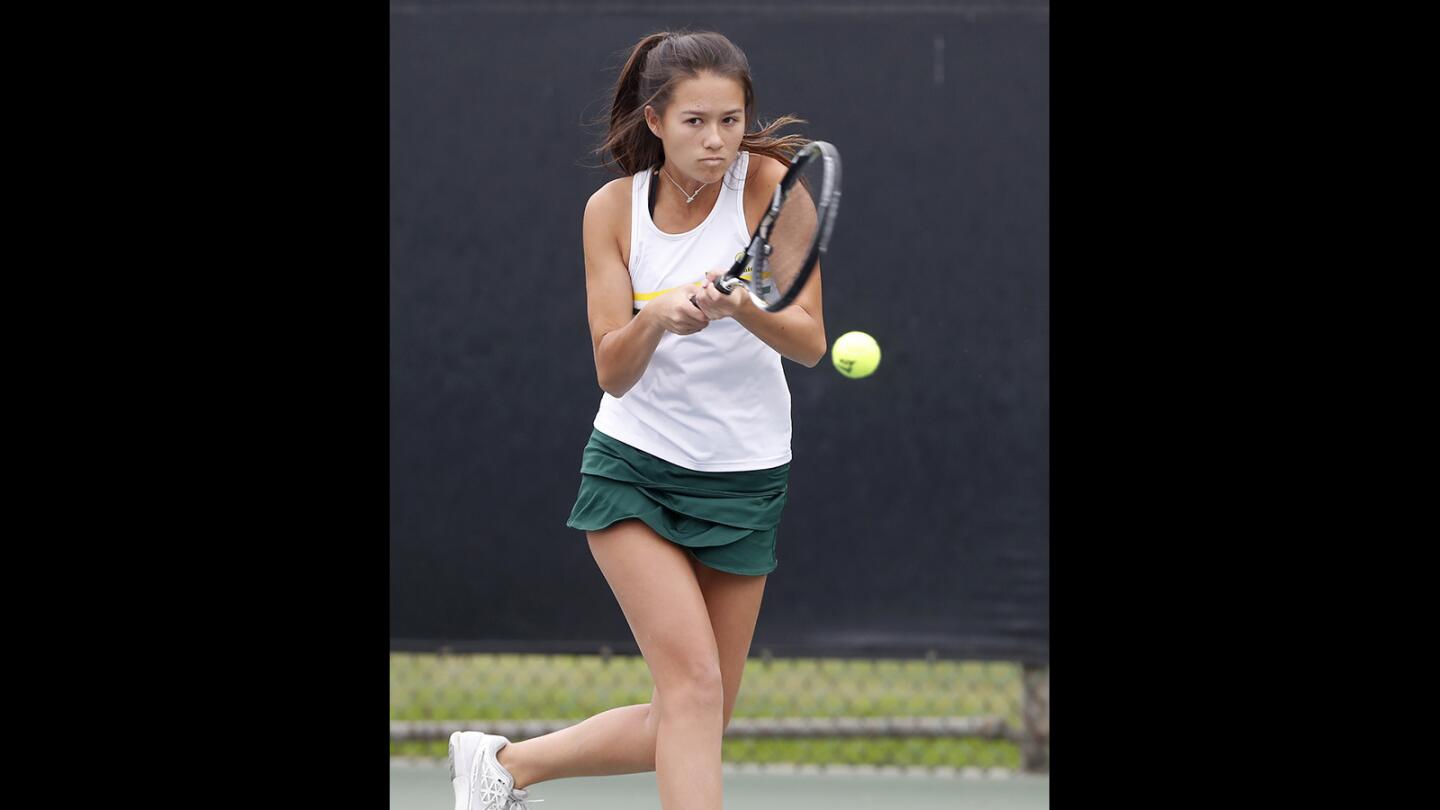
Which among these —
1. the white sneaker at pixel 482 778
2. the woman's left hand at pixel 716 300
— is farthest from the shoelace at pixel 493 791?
the woman's left hand at pixel 716 300

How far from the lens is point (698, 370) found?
2.30m

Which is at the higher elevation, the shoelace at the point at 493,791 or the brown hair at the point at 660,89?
the brown hair at the point at 660,89

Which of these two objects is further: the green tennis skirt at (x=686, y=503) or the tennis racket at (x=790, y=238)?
the green tennis skirt at (x=686, y=503)

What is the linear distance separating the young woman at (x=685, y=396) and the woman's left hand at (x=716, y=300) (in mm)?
40

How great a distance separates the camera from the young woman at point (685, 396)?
2.20 m

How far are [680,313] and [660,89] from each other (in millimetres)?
334

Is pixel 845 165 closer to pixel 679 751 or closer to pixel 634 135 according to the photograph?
pixel 634 135

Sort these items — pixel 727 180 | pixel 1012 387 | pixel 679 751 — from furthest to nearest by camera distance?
pixel 1012 387 → pixel 727 180 → pixel 679 751

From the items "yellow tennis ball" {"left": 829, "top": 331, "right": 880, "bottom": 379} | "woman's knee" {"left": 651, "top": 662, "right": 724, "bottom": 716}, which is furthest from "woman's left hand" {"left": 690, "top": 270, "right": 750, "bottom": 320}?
"yellow tennis ball" {"left": 829, "top": 331, "right": 880, "bottom": 379}

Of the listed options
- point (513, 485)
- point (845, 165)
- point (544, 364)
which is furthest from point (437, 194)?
point (845, 165)

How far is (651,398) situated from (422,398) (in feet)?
4.12

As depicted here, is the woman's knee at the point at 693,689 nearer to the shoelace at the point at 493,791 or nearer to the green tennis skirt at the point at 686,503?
the green tennis skirt at the point at 686,503

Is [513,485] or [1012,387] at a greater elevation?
[1012,387]

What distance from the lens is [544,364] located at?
3.44 m
